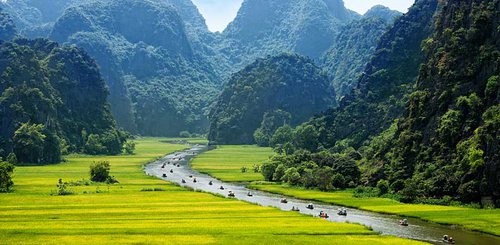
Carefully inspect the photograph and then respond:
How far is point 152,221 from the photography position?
227 feet

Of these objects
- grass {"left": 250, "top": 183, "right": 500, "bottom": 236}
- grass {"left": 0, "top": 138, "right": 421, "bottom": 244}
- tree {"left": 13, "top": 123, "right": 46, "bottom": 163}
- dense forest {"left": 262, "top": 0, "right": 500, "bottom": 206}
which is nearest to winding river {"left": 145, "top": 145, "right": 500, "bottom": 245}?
grass {"left": 250, "top": 183, "right": 500, "bottom": 236}

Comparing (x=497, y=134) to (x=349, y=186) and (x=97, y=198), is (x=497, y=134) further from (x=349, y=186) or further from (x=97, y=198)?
(x=97, y=198)

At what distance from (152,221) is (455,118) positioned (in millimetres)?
54554

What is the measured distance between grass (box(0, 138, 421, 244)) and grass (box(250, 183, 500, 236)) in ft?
40.8

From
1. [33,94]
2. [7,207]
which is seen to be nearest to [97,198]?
[7,207]

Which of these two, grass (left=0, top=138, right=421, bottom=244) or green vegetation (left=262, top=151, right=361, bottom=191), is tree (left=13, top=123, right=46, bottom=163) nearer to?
grass (left=0, top=138, right=421, bottom=244)

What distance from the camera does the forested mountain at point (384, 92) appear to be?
546 feet

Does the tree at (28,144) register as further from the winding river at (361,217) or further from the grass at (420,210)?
the grass at (420,210)

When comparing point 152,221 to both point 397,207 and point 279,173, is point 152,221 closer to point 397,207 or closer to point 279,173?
point 397,207

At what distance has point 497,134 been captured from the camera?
87000 millimetres

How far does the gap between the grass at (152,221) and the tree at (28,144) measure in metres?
60.7

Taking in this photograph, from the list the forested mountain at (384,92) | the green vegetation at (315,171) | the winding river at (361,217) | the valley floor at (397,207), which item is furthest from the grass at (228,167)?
the forested mountain at (384,92)

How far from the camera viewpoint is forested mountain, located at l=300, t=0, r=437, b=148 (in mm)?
166375

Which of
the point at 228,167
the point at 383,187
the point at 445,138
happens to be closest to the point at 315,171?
the point at 383,187
